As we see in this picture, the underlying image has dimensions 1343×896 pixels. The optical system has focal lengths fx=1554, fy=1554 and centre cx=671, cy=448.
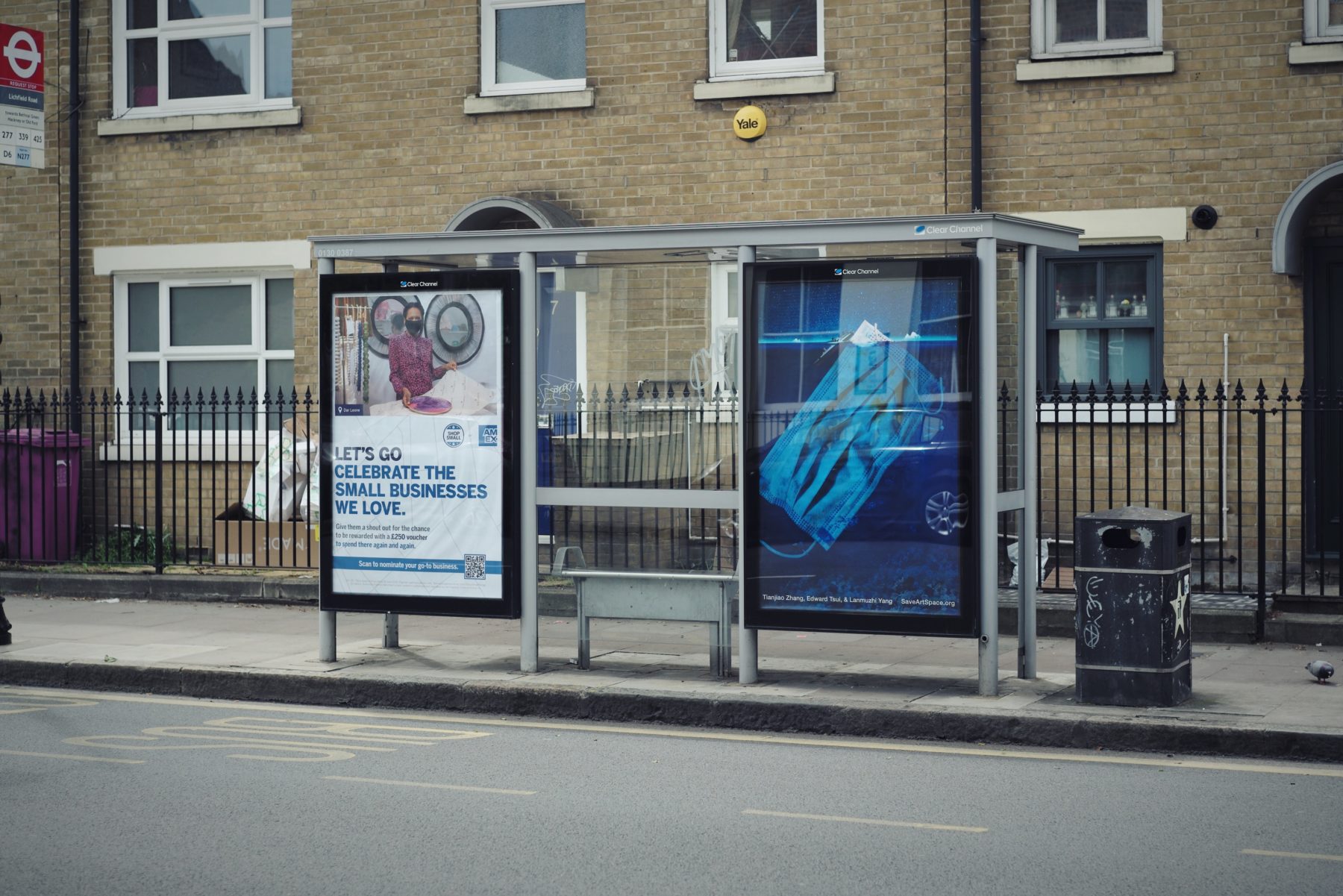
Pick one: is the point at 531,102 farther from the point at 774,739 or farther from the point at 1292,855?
the point at 1292,855

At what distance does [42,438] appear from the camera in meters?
14.2

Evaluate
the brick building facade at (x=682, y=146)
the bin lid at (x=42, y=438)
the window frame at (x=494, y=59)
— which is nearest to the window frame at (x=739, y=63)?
the brick building facade at (x=682, y=146)

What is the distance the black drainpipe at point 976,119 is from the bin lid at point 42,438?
8458 millimetres

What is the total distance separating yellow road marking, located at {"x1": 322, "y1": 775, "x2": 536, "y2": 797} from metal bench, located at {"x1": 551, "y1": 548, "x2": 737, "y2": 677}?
2.53m

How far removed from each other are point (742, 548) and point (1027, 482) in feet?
5.60

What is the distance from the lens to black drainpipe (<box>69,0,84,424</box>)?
15805 millimetres

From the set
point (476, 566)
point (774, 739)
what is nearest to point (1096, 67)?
point (476, 566)

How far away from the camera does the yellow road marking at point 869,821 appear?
19.9 feet

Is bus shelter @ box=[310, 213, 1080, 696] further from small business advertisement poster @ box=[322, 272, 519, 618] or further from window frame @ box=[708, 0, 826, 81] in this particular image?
window frame @ box=[708, 0, 826, 81]

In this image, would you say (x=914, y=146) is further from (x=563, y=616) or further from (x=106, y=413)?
(x=106, y=413)

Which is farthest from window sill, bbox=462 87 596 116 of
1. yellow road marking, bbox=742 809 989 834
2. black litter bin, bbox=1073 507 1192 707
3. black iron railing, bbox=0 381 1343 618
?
yellow road marking, bbox=742 809 989 834

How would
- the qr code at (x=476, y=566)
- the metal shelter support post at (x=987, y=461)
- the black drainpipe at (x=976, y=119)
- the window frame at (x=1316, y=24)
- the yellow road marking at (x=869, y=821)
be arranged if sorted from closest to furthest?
the yellow road marking at (x=869, y=821) → the metal shelter support post at (x=987, y=461) → the qr code at (x=476, y=566) → the window frame at (x=1316, y=24) → the black drainpipe at (x=976, y=119)

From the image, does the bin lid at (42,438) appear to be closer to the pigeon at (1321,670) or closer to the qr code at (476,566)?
the qr code at (476,566)

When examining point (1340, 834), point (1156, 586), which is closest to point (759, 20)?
point (1156, 586)
